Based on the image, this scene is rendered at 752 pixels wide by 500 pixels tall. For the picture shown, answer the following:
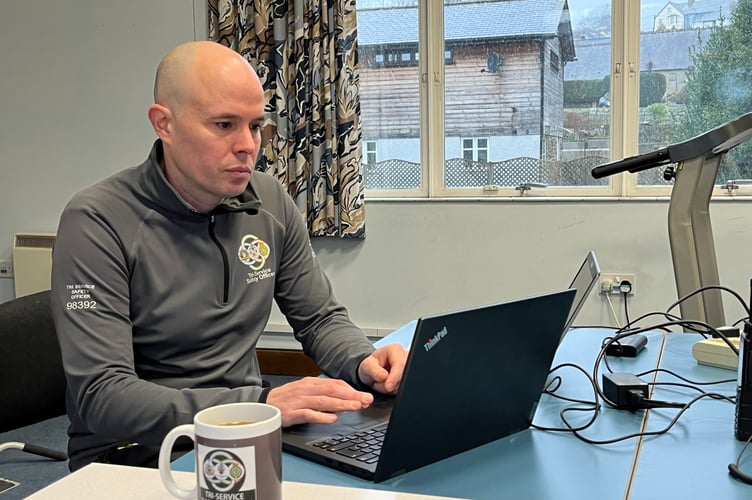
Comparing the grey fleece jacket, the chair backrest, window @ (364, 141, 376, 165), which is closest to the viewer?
the grey fleece jacket

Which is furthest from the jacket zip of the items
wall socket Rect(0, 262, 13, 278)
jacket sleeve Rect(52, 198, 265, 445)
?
wall socket Rect(0, 262, 13, 278)

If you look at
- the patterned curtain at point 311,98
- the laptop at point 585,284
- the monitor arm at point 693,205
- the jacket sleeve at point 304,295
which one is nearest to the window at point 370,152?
the patterned curtain at point 311,98

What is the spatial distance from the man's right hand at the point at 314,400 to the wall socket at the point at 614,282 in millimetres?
2358

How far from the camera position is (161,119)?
1408mm

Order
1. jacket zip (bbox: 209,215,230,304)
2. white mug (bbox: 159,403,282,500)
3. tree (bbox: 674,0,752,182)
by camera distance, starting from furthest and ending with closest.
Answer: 1. tree (bbox: 674,0,752,182)
2. jacket zip (bbox: 209,215,230,304)
3. white mug (bbox: 159,403,282,500)

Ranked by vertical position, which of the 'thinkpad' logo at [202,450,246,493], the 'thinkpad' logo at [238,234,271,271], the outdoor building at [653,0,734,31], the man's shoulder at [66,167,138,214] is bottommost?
the 'thinkpad' logo at [202,450,246,493]

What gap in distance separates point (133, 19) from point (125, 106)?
463 mm

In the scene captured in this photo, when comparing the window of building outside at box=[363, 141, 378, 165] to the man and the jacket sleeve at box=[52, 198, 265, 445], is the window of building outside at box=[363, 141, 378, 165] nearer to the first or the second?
the man

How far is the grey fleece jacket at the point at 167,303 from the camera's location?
3.87 ft

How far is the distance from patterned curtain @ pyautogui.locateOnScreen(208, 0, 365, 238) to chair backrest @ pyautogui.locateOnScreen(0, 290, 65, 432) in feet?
6.98

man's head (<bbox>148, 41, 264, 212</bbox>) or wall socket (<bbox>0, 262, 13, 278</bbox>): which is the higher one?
man's head (<bbox>148, 41, 264, 212</bbox>)

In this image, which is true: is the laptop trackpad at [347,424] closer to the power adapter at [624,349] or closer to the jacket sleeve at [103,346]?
the jacket sleeve at [103,346]

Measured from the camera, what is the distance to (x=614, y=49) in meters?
3.21

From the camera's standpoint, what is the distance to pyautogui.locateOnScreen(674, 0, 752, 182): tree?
308 cm
